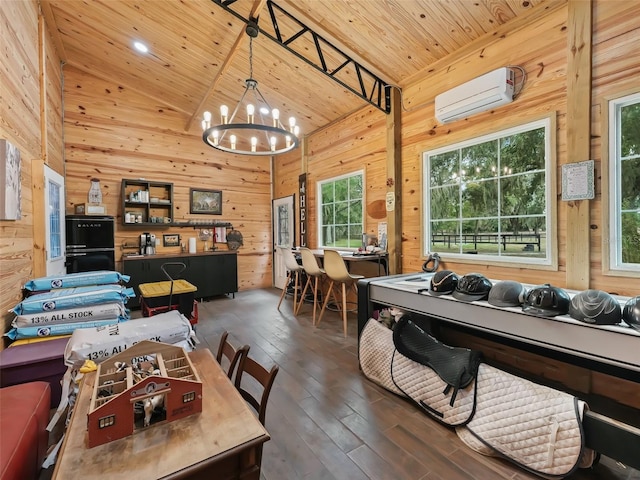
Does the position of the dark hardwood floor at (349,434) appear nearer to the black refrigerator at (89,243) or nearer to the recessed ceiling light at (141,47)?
the black refrigerator at (89,243)

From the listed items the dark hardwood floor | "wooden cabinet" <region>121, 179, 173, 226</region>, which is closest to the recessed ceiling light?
"wooden cabinet" <region>121, 179, 173, 226</region>

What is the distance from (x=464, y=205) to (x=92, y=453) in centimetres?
335

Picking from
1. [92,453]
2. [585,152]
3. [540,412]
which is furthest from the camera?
[585,152]

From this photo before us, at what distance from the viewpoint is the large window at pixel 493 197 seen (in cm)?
259

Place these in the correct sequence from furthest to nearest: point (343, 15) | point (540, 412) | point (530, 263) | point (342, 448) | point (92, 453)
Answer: point (343, 15), point (530, 263), point (342, 448), point (540, 412), point (92, 453)

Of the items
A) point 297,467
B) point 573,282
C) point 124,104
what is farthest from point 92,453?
point 124,104

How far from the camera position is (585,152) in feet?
7.33

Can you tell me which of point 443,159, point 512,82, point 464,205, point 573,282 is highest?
point 512,82

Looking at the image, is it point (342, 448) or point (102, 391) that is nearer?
point (102, 391)

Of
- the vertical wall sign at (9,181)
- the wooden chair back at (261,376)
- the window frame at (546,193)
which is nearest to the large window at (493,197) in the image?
the window frame at (546,193)

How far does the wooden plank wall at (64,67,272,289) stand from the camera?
191 inches

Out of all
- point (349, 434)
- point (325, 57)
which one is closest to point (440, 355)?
point (349, 434)

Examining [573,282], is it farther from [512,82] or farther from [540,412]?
[512,82]

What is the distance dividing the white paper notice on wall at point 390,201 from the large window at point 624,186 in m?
1.98
